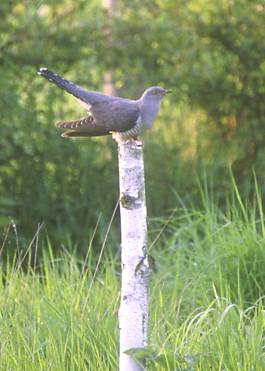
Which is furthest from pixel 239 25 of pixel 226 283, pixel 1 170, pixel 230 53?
pixel 226 283

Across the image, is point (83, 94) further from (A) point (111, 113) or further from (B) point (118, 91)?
(B) point (118, 91)

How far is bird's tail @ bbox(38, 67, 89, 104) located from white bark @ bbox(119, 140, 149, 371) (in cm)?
52

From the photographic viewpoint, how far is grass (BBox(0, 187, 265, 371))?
326 centimetres

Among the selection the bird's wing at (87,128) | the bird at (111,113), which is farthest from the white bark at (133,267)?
the bird's wing at (87,128)

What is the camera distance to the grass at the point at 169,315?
10.7ft

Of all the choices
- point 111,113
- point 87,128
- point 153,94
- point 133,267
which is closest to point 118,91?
point 153,94

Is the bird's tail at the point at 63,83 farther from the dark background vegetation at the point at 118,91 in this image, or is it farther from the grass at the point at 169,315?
the dark background vegetation at the point at 118,91

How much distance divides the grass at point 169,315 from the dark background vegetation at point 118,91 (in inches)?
83.2

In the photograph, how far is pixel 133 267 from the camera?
3.12 metres

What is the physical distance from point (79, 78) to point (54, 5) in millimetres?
605

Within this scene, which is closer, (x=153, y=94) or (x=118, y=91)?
(x=153, y=94)

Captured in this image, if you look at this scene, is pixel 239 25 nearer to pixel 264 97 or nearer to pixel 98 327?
pixel 264 97

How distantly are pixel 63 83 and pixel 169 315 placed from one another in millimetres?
1089

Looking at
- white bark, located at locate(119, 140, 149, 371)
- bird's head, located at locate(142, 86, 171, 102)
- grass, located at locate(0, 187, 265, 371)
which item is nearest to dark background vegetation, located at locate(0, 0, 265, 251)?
grass, located at locate(0, 187, 265, 371)
